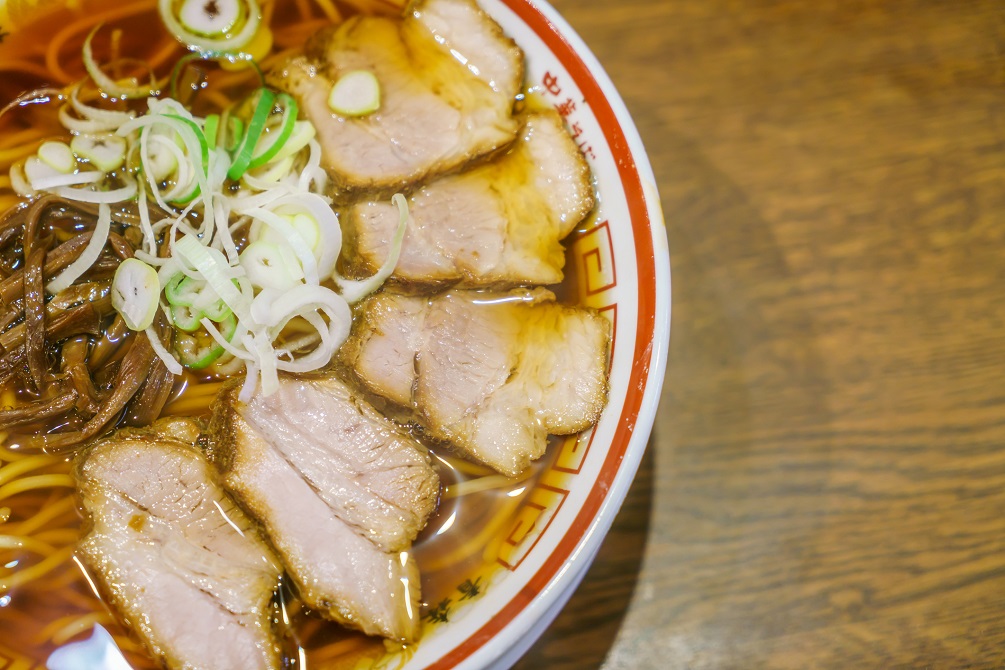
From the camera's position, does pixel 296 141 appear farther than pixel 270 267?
Yes

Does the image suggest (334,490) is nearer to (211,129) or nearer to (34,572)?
(34,572)

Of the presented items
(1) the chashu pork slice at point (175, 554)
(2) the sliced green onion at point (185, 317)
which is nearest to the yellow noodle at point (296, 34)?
(2) the sliced green onion at point (185, 317)

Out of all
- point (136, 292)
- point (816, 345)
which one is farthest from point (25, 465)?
point (816, 345)

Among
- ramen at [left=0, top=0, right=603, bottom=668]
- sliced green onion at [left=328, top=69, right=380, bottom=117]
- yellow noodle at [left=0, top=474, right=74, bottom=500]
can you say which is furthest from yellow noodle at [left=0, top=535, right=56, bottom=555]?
sliced green onion at [left=328, top=69, right=380, bottom=117]

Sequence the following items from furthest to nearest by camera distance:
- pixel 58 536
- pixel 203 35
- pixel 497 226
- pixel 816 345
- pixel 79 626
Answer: pixel 816 345
pixel 203 35
pixel 497 226
pixel 58 536
pixel 79 626

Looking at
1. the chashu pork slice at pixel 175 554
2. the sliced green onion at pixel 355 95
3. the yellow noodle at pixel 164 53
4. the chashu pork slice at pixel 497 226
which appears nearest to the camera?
the chashu pork slice at pixel 175 554

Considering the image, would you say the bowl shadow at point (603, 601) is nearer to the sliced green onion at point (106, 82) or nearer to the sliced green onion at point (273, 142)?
the sliced green onion at point (273, 142)

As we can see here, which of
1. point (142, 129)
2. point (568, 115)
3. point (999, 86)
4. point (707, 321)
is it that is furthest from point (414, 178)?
point (999, 86)
